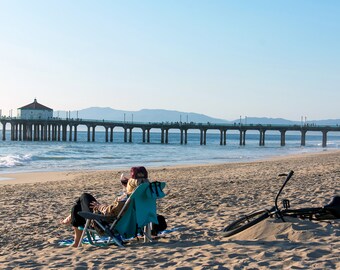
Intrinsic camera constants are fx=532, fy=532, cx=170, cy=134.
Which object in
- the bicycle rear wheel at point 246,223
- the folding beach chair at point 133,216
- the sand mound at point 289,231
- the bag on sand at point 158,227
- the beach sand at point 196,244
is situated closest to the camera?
the beach sand at point 196,244

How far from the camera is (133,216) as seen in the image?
17.9 ft

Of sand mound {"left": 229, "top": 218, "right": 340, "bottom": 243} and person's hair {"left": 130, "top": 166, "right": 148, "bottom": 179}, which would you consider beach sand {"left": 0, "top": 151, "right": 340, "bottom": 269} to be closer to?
sand mound {"left": 229, "top": 218, "right": 340, "bottom": 243}

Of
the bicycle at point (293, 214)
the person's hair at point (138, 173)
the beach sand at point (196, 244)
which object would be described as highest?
Answer: the person's hair at point (138, 173)

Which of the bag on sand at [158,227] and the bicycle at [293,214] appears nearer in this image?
the bicycle at [293,214]

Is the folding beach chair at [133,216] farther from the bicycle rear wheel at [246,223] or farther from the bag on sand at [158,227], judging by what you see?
the bicycle rear wheel at [246,223]

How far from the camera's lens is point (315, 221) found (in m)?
5.71

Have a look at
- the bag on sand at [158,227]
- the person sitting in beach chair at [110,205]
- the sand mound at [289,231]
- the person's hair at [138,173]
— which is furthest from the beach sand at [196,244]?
the person's hair at [138,173]

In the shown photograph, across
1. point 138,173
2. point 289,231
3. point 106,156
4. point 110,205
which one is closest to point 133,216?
point 110,205

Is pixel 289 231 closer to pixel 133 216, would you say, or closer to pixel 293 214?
pixel 293 214

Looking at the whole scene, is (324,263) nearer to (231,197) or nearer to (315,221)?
(315,221)

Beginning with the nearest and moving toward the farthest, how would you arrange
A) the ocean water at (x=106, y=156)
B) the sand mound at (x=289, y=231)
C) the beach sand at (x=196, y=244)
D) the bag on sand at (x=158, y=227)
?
the beach sand at (x=196, y=244) → the sand mound at (x=289, y=231) → the bag on sand at (x=158, y=227) → the ocean water at (x=106, y=156)

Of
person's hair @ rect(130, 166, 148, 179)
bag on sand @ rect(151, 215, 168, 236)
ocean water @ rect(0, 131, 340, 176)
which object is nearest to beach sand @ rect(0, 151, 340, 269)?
bag on sand @ rect(151, 215, 168, 236)

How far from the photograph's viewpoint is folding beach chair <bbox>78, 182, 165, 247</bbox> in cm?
536

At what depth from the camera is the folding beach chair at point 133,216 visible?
211 inches
